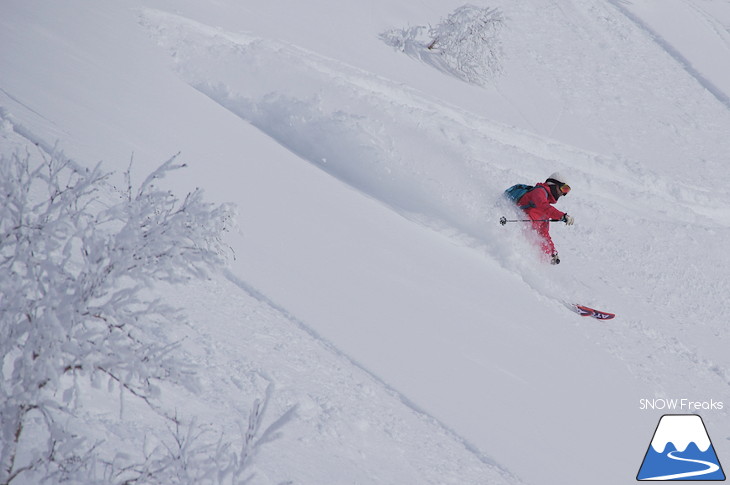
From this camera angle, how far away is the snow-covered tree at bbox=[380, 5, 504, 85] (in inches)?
535

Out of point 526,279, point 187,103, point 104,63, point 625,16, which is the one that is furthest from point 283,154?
point 625,16

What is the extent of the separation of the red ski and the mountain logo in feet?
4.79

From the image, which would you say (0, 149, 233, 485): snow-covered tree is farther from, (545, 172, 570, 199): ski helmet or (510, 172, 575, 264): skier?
(545, 172, 570, 199): ski helmet

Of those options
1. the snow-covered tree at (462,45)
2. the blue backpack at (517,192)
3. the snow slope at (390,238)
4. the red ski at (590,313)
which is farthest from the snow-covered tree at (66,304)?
the snow-covered tree at (462,45)

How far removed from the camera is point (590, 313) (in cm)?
776

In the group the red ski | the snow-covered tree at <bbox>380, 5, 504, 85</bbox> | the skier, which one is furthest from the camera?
the snow-covered tree at <bbox>380, 5, 504, 85</bbox>

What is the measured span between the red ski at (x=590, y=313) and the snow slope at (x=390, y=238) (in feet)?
0.47

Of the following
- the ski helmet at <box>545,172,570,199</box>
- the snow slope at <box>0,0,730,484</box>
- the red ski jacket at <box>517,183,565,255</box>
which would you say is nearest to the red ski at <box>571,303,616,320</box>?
the snow slope at <box>0,0,730,484</box>

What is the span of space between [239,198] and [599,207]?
6.23 m

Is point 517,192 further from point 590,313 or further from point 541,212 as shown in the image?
point 590,313

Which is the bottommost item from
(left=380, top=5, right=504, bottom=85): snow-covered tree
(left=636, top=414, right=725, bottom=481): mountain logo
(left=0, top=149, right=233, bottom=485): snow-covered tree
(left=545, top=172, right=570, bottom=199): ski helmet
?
(left=636, top=414, right=725, bottom=481): mountain logo

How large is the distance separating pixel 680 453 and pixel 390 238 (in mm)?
3321

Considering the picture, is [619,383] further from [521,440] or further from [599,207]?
[599,207]

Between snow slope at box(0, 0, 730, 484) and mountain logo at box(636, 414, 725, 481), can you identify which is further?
mountain logo at box(636, 414, 725, 481)
